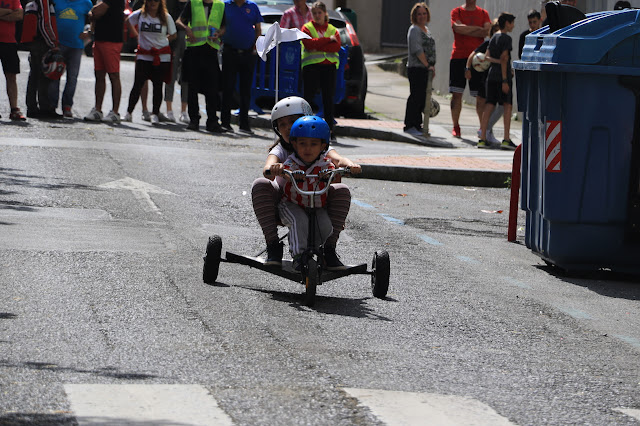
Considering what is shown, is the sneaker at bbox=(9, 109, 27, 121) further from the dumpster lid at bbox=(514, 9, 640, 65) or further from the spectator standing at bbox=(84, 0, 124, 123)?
the dumpster lid at bbox=(514, 9, 640, 65)

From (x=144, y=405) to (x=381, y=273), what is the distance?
9.28 feet

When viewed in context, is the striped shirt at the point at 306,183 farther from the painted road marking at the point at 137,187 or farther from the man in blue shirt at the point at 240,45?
the man in blue shirt at the point at 240,45

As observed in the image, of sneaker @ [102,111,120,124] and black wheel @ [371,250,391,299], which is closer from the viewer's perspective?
black wheel @ [371,250,391,299]

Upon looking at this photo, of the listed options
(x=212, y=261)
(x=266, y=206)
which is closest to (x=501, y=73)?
(x=266, y=206)

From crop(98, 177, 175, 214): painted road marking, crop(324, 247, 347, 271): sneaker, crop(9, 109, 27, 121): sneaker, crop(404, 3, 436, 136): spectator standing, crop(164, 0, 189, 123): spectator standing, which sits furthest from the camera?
crop(164, 0, 189, 123): spectator standing

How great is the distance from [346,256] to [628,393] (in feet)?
11.5

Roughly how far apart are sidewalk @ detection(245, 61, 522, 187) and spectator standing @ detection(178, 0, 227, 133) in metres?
1.77

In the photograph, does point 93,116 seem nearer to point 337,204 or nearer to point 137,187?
point 137,187

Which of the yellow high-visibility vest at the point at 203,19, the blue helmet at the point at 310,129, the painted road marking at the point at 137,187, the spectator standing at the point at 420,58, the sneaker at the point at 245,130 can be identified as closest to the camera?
the blue helmet at the point at 310,129

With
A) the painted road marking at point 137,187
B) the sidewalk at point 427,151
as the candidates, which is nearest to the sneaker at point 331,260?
the painted road marking at point 137,187

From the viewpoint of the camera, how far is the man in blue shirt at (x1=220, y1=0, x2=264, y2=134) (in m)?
17.0

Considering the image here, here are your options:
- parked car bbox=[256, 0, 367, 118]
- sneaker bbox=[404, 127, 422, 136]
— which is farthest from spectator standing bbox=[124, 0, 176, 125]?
sneaker bbox=[404, 127, 422, 136]

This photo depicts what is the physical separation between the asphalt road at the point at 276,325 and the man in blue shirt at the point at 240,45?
5846 mm

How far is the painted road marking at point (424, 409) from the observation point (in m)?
4.75
